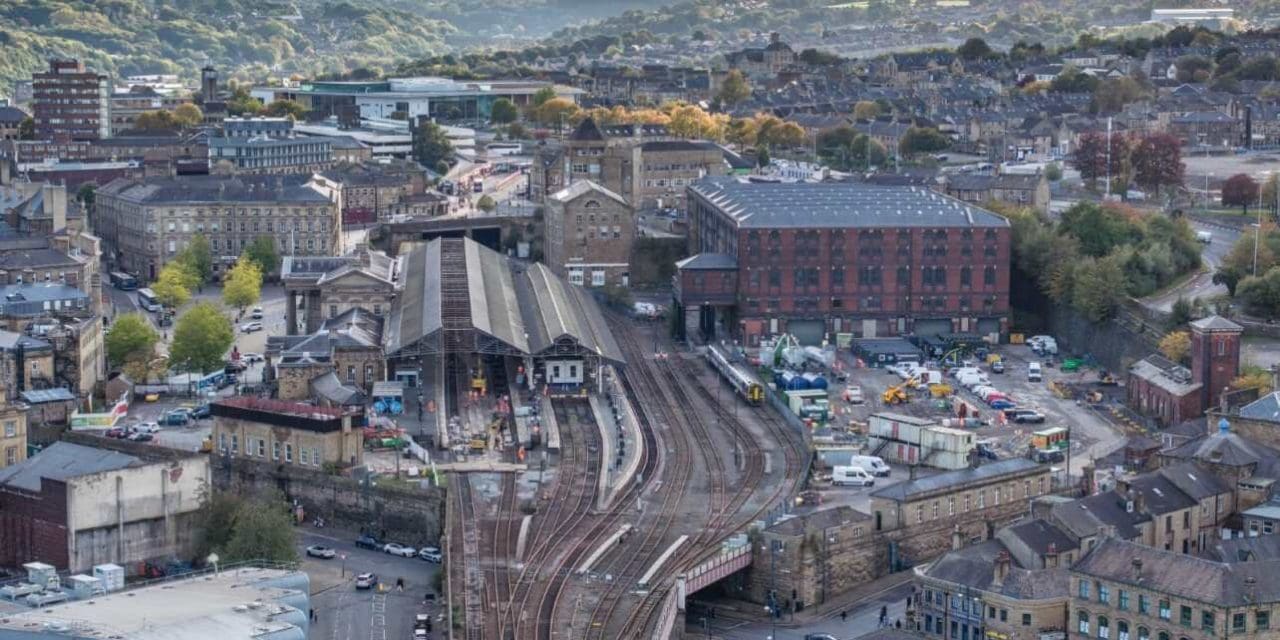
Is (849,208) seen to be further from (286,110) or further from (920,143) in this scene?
(286,110)

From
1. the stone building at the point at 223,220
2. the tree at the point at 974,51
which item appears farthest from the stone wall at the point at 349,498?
the tree at the point at 974,51

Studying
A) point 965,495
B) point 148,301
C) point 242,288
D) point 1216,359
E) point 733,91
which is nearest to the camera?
point 965,495

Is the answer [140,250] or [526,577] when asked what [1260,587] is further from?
[140,250]

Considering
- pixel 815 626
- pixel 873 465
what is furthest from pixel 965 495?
pixel 815 626

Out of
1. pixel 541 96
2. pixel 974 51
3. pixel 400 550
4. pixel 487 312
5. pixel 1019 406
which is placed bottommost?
pixel 400 550

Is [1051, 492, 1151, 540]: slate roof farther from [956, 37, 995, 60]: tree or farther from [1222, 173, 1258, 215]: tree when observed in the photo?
[956, 37, 995, 60]: tree
